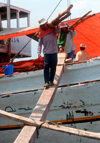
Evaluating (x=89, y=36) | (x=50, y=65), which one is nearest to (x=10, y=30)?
(x=89, y=36)

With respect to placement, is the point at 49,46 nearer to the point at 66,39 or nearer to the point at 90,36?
the point at 66,39

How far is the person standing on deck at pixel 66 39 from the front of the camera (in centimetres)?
640

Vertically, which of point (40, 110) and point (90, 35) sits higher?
point (90, 35)

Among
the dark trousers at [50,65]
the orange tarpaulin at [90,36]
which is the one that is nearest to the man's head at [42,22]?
the dark trousers at [50,65]

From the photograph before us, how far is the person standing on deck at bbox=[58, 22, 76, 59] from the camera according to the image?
640cm

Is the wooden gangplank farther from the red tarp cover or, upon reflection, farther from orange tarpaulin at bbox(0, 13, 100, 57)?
orange tarpaulin at bbox(0, 13, 100, 57)

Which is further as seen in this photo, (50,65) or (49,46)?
(50,65)

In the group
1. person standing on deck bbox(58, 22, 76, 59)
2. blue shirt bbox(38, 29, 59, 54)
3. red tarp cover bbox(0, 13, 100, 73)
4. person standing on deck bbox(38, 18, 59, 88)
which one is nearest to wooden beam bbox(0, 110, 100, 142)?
person standing on deck bbox(38, 18, 59, 88)

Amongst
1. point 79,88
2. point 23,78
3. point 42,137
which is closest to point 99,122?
point 79,88

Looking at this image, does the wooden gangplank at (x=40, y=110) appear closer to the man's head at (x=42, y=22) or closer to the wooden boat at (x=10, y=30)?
the man's head at (x=42, y=22)

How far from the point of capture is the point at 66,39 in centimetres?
658

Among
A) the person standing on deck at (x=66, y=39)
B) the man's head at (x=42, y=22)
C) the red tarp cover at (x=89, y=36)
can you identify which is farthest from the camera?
the red tarp cover at (x=89, y=36)

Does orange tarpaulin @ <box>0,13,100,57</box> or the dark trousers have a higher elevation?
orange tarpaulin @ <box>0,13,100,57</box>

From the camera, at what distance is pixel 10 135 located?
19.8ft
